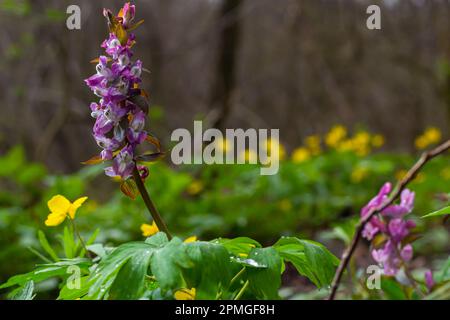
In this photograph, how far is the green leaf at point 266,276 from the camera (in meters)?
0.87

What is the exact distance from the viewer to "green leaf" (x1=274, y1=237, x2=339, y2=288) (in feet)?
3.03

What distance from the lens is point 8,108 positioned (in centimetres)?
980

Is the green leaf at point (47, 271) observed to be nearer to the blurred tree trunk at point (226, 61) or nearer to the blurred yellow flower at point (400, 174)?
the blurred yellow flower at point (400, 174)

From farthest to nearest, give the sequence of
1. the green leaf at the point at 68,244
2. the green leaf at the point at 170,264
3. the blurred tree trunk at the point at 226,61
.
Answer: the blurred tree trunk at the point at 226,61
the green leaf at the point at 68,244
the green leaf at the point at 170,264

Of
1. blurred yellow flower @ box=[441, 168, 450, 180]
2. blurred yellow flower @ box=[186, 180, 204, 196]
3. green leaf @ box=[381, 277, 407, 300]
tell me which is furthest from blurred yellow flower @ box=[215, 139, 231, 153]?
green leaf @ box=[381, 277, 407, 300]

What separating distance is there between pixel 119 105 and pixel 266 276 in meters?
0.39

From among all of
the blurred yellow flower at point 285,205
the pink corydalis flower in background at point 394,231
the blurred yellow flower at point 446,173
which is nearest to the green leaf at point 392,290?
the pink corydalis flower in background at point 394,231

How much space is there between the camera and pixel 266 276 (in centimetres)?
88

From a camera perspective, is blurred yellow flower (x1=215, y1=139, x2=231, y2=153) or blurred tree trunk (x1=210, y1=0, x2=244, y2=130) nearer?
blurred yellow flower (x1=215, y1=139, x2=231, y2=153)

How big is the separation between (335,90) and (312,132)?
146 cm

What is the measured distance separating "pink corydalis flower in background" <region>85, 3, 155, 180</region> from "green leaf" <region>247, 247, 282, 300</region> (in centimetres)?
29

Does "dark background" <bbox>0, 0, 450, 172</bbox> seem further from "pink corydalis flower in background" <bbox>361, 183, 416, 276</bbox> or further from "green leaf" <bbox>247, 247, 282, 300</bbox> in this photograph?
"green leaf" <bbox>247, 247, 282, 300</bbox>

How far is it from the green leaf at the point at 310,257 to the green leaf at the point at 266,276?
61mm
